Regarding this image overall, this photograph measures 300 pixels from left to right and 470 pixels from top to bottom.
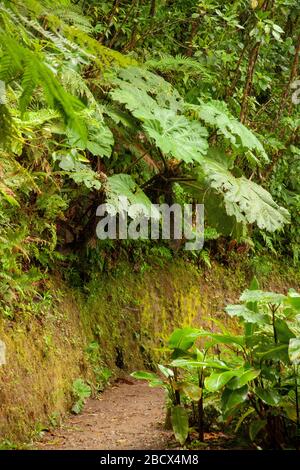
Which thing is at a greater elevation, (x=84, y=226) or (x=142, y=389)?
(x=84, y=226)

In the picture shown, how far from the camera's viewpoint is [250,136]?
5824mm

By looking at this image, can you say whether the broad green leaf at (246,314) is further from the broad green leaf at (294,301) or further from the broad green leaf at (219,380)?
the broad green leaf at (219,380)

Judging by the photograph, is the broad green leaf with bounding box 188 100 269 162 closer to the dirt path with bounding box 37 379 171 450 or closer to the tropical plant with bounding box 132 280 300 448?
the dirt path with bounding box 37 379 171 450

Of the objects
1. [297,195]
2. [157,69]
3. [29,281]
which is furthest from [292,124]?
[29,281]

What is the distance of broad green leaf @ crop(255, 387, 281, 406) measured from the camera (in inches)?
126

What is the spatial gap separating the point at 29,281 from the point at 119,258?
6.07 feet

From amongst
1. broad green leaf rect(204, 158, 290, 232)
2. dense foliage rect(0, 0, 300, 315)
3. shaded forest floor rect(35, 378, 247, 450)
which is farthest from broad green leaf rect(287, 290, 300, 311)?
broad green leaf rect(204, 158, 290, 232)

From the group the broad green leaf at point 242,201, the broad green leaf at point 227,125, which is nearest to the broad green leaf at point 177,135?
the broad green leaf at point 227,125

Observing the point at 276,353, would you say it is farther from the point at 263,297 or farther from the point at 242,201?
the point at 242,201

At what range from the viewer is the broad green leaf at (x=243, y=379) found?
3217 millimetres

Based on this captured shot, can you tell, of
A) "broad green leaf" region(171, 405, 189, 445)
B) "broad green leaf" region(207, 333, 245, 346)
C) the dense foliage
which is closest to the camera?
"broad green leaf" region(171, 405, 189, 445)

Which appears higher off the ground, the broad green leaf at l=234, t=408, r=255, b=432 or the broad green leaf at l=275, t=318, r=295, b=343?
the broad green leaf at l=275, t=318, r=295, b=343

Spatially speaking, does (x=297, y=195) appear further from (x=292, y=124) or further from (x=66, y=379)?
(x=66, y=379)

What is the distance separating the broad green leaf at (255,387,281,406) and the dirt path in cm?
63
